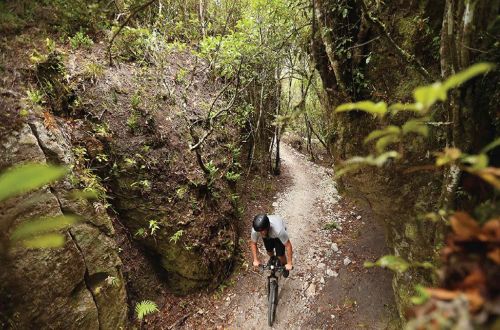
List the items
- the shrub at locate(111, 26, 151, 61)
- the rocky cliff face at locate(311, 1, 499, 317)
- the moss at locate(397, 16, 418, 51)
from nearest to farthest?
1. the rocky cliff face at locate(311, 1, 499, 317)
2. the moss at locate(397, 16, 418, 51)
3. the shrub at locate(111, 26, 151, 61)

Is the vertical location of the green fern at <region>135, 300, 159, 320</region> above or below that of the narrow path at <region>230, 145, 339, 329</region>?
above

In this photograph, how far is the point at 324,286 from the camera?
7.05 metres

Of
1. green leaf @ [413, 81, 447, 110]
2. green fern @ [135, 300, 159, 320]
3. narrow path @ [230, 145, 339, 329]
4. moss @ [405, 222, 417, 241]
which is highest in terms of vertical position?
green leaf @ [413, 81, 447, 110]

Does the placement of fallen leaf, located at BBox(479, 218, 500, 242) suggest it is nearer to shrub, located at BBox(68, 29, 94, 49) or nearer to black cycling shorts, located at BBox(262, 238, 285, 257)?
black cycling shorts, located at BBox(262, 238, 285, 257)

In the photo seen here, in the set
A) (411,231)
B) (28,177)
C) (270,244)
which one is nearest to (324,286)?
(270,244)

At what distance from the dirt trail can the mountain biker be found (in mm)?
1211

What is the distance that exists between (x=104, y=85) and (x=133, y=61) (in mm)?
1746

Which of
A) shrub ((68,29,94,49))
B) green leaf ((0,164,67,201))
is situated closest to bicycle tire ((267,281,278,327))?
green leaf ((0,164,67,201))

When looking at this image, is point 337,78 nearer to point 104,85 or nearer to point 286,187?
point 104,85

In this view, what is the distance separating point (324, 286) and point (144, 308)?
4197mm

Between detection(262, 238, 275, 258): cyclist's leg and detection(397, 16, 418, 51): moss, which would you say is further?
detection(262, 238, 275, 258): cyclist's leg

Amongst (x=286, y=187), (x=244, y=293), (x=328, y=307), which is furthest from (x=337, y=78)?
(x=286, y=187)

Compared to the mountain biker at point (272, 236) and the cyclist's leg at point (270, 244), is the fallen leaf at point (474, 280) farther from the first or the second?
the cyclist's leg at point (270, 244)

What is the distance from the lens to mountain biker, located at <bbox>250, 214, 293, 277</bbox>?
5480 millimetres
